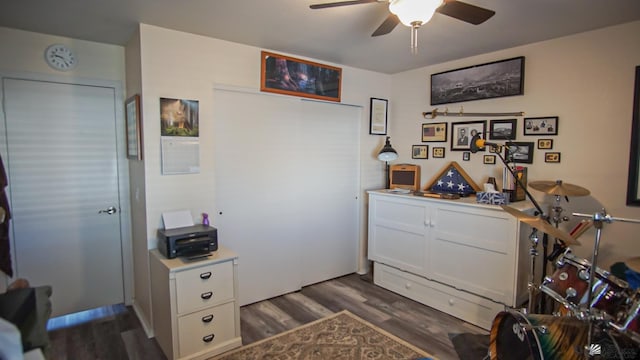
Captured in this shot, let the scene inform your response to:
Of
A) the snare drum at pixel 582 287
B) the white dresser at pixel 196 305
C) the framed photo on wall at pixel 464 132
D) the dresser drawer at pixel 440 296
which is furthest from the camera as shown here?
the framed photo on wall at pixel 464 132

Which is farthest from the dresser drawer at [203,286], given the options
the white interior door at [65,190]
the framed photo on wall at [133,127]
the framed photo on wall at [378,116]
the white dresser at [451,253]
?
the framed photo on wall at [378,116]

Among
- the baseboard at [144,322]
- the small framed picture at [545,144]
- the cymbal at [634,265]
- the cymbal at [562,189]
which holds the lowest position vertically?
the baseboard at [144,322]

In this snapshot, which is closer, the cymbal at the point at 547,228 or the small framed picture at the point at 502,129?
the cymbal at the point at 547,228

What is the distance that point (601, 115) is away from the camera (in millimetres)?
2693

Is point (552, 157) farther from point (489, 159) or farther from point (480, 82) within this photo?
point (480, 82)

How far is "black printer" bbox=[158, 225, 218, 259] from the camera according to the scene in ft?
8.14

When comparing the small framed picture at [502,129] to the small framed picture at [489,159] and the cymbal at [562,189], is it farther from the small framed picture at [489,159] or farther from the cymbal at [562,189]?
the cymbal at [562,189]

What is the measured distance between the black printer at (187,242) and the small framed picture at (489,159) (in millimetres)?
2539

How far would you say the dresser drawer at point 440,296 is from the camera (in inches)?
115

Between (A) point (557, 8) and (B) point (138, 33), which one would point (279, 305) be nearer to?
(B) point (138, 33)

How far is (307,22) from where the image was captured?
2529 millimetres

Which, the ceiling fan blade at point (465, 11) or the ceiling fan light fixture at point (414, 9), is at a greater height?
Answer: the ceiling fan blade at point (465, 11)

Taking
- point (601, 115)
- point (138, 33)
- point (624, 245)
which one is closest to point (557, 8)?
point (601, 115)

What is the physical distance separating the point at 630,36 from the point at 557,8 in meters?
0.75
